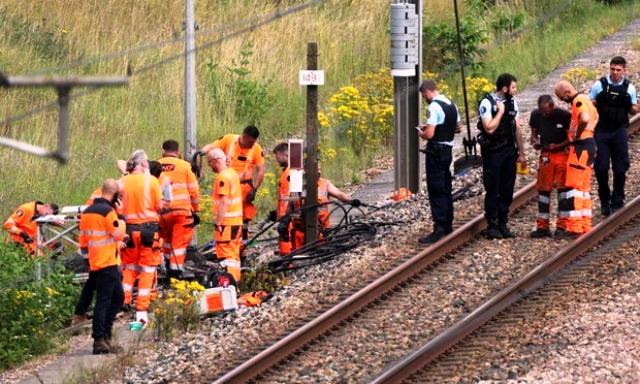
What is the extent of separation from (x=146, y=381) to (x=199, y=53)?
54.8 ft

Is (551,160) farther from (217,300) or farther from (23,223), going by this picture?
(23,223)

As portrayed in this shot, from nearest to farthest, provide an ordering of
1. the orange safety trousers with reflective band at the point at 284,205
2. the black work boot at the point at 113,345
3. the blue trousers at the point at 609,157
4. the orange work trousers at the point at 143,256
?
the black work boot at the point at 113,345 < the orange work trousers at the point at 143,256 < the blue trousers at the point at 609,157 < the orange safety trousers with reflective band at the point at 284,205

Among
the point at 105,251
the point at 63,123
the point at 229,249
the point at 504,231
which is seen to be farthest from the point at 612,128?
the point at 63,123

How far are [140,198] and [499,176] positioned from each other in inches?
143

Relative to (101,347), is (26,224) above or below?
above

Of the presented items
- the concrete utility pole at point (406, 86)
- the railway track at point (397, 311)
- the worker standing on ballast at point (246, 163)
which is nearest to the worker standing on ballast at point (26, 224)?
the worker standing on ballast at point (246, 163)

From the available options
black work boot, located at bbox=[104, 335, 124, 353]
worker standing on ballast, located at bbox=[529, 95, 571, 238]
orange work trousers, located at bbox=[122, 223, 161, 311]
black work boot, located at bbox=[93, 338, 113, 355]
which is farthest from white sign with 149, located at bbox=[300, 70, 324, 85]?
black work boot, located at bbox=[93, 338, 113, 355]

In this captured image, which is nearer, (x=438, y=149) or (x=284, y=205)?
(x=438, y=149)

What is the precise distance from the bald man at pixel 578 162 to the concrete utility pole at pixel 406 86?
3696 millimetres

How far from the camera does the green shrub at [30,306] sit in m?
15.5

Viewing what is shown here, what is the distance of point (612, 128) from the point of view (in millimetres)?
17359

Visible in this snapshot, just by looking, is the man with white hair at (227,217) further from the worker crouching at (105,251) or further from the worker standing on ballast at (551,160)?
the worker standing on ballast at (551,160)

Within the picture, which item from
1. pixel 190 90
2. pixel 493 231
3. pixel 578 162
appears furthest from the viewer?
pixel 190 90

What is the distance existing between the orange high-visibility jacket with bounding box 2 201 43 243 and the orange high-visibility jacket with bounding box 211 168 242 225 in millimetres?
2877
